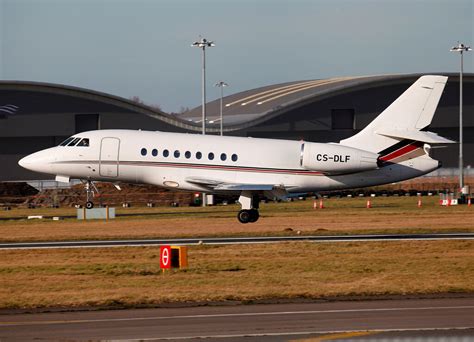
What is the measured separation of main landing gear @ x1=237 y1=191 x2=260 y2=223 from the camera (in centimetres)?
3878

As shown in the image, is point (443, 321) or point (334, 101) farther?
point (334, 101)

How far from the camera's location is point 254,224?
3962 cm

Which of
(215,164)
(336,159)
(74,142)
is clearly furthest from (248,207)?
(74,142)

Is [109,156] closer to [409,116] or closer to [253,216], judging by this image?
[253,216]

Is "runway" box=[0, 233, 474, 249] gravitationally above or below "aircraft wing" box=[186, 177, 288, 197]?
below

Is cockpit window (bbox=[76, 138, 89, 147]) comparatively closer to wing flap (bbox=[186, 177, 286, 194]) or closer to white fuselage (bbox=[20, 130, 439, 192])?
white fuselage (bbox=[20, 130, 439, 192])

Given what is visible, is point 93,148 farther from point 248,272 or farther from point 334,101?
point 334,101

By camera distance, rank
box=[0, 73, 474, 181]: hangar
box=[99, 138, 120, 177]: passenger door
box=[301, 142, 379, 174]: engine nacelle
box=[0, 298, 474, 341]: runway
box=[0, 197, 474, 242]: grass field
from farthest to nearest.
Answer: box=[0, 73, 474, 181]: hangar
box=[99, 138, 120, 177]: passenger door
box=[301, 142, 379, 174]: engine nacelle
box=[0, 197, 474, 242]: grass field
box=[0, 298, 474, 341]: runway

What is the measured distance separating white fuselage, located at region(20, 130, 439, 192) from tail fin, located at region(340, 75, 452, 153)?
104 cm

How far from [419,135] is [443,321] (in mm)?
23142

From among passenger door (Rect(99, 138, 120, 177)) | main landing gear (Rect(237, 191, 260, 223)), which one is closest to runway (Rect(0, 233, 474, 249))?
main landing gear (Rect(237, 191, 260, 223))

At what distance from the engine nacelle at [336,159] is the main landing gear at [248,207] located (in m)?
2.53

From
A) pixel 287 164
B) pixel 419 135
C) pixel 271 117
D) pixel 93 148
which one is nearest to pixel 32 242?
pixel 93 148

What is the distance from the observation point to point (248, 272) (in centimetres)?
2400
